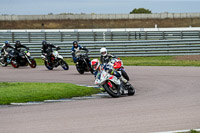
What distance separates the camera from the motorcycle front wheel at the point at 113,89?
1402 centimetres

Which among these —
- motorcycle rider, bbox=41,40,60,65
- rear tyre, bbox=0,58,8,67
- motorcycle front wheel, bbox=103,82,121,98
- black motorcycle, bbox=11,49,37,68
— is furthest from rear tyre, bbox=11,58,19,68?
motorcycle front wheel, bbox=103,82,121,98

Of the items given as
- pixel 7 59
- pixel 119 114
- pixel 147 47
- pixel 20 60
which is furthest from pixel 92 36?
pixel 119 114

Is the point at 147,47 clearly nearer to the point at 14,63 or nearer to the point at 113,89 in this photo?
the point at 14,63

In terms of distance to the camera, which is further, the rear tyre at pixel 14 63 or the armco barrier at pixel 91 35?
the armco barrier at pixel 91 35

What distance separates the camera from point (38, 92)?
47.9ft

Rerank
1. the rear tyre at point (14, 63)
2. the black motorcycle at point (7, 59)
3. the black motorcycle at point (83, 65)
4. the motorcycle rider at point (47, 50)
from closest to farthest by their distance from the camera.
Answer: the black motorcycle at point (83, 65) → the motorcycle rider at point (47, 50) → the rear tyre at point (14, 63) → the black motorcycle at point (7, 59)

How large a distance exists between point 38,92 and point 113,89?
2142mm

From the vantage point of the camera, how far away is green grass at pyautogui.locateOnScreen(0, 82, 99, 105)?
1362 cm

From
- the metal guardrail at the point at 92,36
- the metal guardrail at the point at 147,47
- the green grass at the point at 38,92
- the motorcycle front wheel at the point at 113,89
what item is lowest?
the green grass at the point at 38,92

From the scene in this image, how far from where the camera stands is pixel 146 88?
1617cm

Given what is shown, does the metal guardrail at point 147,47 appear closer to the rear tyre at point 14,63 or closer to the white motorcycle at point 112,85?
the rear tyre at point 14,63

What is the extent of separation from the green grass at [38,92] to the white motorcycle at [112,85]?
934 mm

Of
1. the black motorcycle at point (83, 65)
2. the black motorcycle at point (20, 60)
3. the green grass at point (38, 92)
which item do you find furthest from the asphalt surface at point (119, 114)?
the black motorcycle at point (20, 60)

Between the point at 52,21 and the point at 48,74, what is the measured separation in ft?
156
